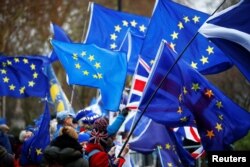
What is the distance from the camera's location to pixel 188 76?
33.5ft

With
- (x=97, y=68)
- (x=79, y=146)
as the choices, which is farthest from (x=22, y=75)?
(x=79, y=146)

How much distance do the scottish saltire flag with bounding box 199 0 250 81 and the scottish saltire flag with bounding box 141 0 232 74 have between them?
6.81 feet

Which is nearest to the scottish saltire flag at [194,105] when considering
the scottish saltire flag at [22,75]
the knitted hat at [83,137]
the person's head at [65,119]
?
the knitted hat at [83,137]

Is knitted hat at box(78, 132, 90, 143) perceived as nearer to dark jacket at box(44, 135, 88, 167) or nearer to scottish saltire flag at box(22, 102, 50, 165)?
scottish saltire flag at box(22, 102, 50, 165)

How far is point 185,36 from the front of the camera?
12312mm

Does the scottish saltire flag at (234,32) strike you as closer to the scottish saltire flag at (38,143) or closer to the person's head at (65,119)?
the person's head at (65,119)

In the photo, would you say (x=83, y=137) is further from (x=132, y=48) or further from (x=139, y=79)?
(x=132, y=48)

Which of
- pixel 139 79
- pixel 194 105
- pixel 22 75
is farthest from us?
pixel 22 75

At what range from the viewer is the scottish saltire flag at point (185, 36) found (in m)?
12.1

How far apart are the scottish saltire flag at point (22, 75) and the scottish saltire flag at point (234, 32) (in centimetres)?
481

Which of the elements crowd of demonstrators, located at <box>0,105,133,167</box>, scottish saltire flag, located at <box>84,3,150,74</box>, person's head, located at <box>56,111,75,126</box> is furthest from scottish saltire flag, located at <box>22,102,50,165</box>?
scottish saltire flag, located at <box>84,3,150,74</box>

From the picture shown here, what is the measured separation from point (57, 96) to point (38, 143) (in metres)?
2.87

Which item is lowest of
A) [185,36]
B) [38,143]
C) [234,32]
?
[38,143]

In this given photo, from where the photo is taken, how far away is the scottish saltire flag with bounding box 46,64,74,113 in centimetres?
1366
